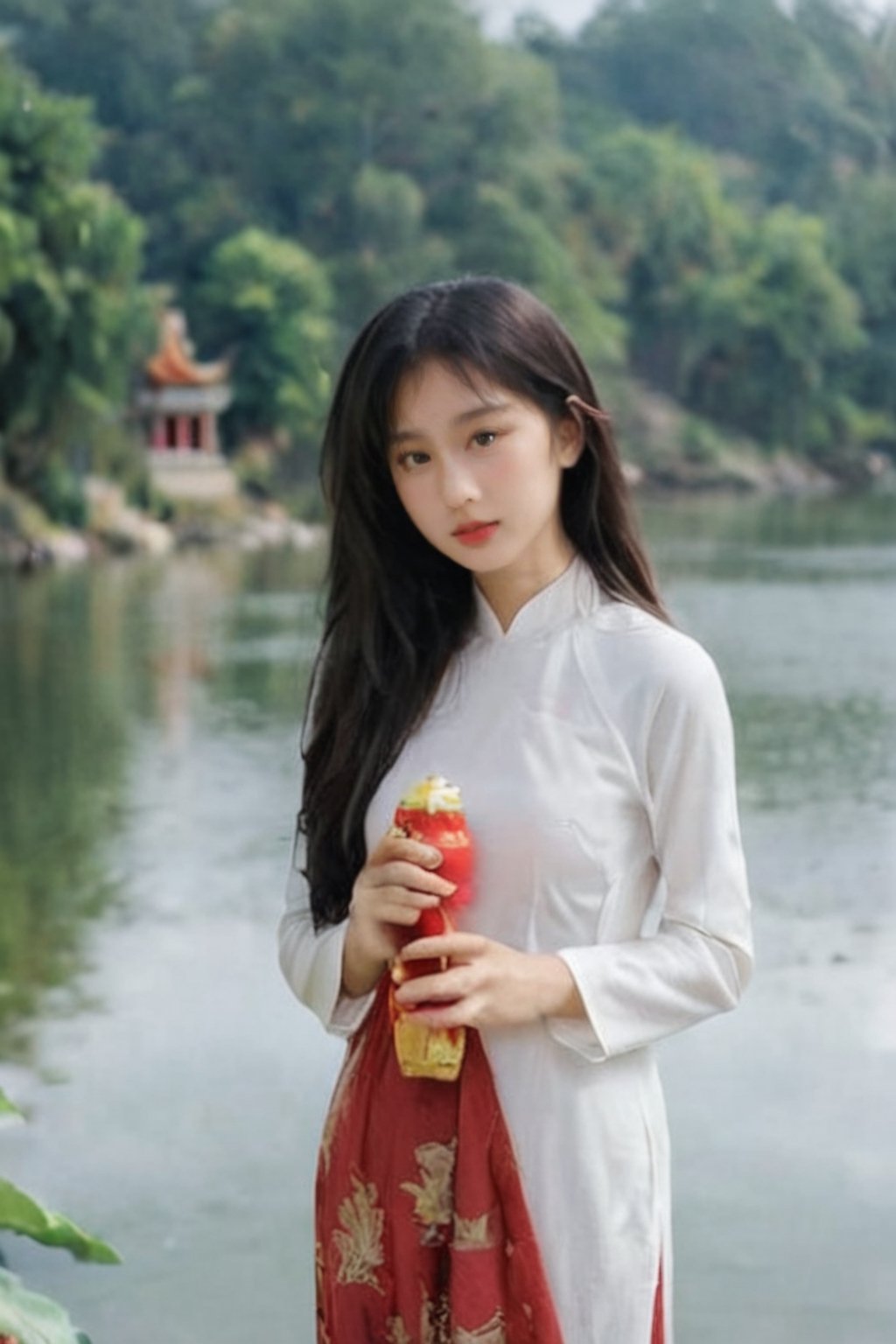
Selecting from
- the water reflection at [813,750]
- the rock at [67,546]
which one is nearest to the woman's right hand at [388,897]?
the water reflection at [813,750]

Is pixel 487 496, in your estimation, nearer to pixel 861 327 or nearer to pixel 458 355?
pixel 458 355

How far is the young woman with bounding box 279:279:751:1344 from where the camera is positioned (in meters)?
0.77

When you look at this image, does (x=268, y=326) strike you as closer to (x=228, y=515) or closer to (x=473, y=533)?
(x=228, y=515)

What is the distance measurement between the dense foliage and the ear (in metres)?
11.5

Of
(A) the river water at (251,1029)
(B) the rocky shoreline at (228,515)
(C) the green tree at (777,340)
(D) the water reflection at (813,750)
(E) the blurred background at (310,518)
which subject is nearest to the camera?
(A) the river water at (251,1029)

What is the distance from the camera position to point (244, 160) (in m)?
13.5

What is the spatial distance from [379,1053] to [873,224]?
13204 millimetres

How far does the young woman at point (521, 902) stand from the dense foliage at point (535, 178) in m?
11.5

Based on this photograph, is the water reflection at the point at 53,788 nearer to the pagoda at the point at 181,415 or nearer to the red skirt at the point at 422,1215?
the red skirt at the point at 422,1215

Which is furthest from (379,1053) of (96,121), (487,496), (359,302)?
(96,121)

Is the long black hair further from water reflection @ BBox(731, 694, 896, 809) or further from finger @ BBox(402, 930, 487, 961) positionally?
water reflection @ BBox(731, 694, 896, 809)

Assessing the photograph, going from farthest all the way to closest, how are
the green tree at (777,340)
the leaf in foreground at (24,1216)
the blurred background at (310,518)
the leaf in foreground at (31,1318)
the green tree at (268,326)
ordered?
1. the green tree at (777,340)
2. the green tree at (268,326)
3. the blurred background at (310,518)
4. the leaf in foreground at (24,1216)
5. the leaf in foreground at (31,1318)

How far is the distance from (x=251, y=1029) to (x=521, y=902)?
1.85 meters

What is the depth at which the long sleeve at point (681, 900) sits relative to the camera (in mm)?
772
